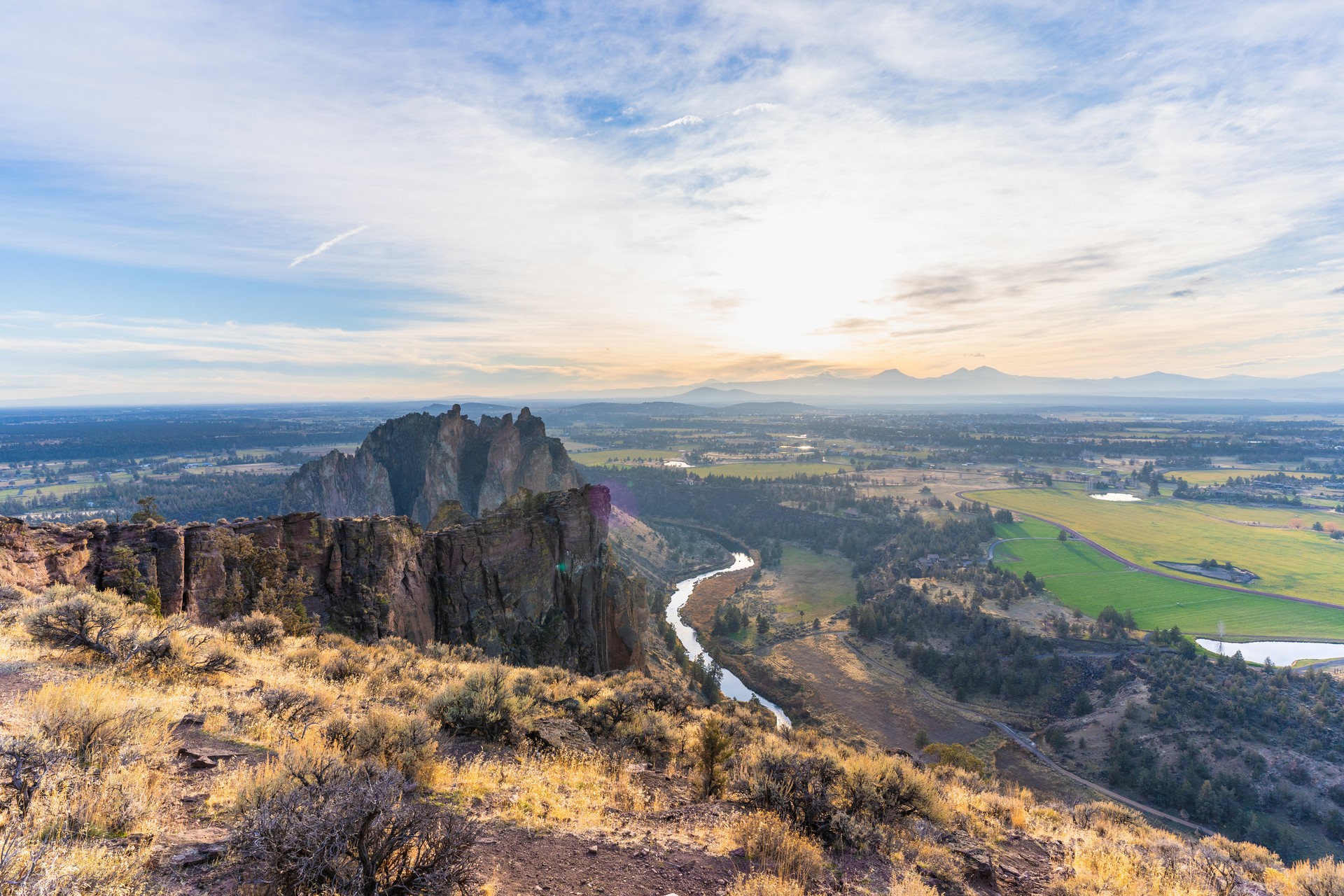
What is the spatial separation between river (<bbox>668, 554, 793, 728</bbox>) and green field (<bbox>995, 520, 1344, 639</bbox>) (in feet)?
143

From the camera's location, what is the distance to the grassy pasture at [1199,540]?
72.4 metres

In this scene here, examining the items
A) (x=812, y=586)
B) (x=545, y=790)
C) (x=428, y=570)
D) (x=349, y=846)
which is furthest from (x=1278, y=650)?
(x=349, y=846)

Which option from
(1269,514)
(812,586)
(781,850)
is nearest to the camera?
(781,850)

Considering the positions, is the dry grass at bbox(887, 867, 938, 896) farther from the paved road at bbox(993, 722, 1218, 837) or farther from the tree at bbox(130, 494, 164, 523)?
the paved road at bbox(993, 722, 1218, 837)

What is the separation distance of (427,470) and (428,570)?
4392 centimetres

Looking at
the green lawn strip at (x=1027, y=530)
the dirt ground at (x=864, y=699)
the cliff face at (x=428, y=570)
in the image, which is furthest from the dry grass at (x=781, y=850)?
the green lawn strip at (x=1027, y=530)

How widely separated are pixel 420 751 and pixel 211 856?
3648 millimetres

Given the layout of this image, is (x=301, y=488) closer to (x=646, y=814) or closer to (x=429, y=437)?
(x=429, y=437)

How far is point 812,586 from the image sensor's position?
8994cm

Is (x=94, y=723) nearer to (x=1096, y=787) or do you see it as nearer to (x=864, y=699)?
(x=1096, y=787)

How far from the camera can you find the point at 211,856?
239 inches

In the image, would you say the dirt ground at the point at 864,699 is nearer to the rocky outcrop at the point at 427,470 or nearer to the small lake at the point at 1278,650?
the small lake at the point at 1278,650

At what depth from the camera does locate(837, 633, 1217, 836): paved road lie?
117 feet

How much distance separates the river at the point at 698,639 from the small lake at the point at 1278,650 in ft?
147
